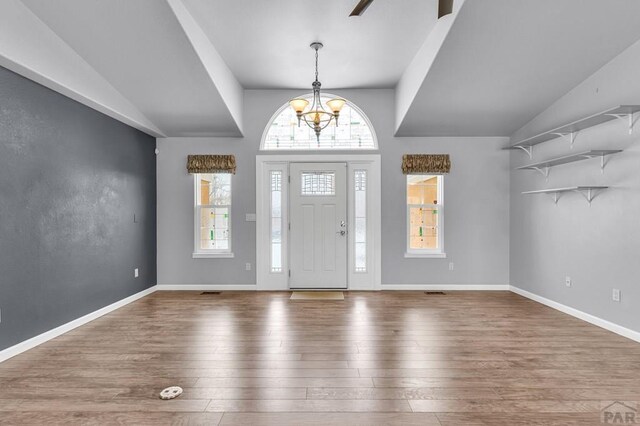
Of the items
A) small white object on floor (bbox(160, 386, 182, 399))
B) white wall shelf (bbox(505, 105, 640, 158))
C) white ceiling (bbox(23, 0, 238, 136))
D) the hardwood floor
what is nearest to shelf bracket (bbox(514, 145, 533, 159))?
white wall shelf (bbox(505, 105, 640, 158))

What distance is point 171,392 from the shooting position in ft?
7.57

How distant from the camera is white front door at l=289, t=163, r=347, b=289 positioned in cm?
553

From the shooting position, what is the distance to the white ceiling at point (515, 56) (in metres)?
3.05

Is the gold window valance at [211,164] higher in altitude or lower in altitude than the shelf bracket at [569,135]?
lower

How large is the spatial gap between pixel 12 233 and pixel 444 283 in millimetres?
5238

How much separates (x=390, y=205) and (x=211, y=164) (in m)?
2.82

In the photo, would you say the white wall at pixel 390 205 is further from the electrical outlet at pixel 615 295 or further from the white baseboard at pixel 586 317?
the electrical outlet at pixel 615 295

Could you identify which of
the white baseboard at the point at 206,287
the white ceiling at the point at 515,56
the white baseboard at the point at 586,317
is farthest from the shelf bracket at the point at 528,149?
the white baseboard at the point at 206,287

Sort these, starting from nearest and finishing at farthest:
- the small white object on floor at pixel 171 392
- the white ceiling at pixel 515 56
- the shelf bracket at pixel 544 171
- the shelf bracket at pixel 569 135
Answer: the small white object on floor at pixel 171 392 → the white ceiling at pixel 515 56 → the shelf bracket at pixel 569 135 → the shelf bracket at pixel 544 171

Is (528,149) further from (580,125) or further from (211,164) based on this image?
(211,164)

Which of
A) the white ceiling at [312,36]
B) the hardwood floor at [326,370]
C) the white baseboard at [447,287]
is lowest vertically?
the hardwood floor at [326,370]

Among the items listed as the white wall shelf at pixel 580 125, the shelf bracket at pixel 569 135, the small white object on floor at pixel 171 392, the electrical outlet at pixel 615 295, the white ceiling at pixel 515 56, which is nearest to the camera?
the small white object on floor at pixel 171 392

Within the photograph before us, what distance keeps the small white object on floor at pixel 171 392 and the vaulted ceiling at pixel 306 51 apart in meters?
2.76

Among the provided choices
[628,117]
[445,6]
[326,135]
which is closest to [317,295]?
[326,135]
